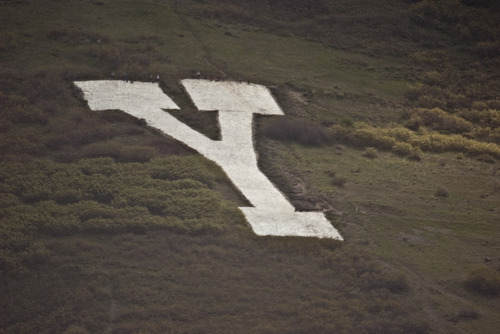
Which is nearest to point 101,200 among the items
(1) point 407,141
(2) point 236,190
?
(2) point 236,190

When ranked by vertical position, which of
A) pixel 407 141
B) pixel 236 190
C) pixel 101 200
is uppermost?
pixel 407 141

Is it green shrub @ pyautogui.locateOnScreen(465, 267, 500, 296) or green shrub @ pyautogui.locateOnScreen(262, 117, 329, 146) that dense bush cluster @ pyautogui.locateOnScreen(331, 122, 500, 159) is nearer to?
green shrub @ pyautogui.locateOnScreen(262, 117, 329, 146)

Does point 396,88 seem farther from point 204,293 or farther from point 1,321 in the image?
point 1,321

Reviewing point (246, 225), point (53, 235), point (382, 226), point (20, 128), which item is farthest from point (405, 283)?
point (20, 128)

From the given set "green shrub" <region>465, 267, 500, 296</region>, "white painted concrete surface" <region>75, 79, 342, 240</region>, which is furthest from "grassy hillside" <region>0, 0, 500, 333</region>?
"white painted concrete surface" <region>75, 79, 342, 240</region>

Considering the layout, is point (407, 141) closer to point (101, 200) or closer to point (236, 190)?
point (236, 190)

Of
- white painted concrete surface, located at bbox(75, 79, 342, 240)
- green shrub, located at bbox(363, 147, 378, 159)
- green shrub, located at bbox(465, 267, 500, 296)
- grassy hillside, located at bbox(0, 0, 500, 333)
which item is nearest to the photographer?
grassy hillside, located at bbox(0, 0, 500, 333)

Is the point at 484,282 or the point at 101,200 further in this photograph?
the point at 101,200
